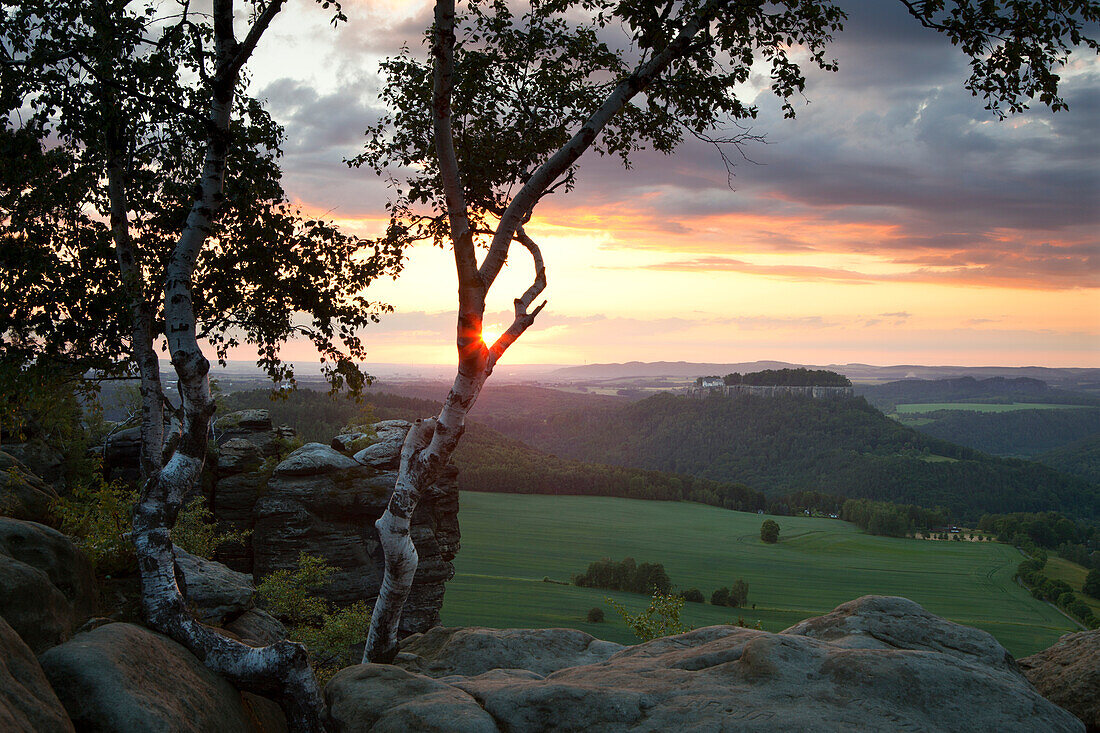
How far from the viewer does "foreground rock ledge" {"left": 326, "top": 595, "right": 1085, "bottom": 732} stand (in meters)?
7.54

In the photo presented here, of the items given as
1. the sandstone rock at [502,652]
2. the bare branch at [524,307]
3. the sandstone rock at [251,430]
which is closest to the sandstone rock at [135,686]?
the sandstone rock at [502,652]

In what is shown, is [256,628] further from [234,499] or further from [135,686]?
[234,499]

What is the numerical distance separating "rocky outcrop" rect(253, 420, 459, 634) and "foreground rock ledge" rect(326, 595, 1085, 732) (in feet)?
97.8

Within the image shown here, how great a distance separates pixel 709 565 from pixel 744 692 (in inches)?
4851

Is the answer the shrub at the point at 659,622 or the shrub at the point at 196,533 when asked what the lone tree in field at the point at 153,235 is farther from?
the shrub at the point at 659,622

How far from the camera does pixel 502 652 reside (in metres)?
11.8

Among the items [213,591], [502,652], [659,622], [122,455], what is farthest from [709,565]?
[502,652]

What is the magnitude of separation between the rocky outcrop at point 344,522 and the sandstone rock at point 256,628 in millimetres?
22815

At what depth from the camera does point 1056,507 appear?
184 meters

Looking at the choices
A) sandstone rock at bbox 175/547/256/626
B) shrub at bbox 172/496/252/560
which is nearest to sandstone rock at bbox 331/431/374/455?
shrub at bbox 172/496/252/560

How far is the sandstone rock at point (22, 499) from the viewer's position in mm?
11953

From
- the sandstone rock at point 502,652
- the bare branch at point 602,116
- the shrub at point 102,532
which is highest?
the bare branch at point 602,116

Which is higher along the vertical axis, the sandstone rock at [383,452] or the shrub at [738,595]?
the sandstone rock at [383,452]

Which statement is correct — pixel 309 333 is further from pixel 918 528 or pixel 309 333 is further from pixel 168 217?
pixel 918 528
